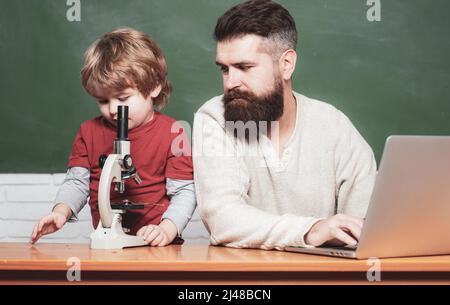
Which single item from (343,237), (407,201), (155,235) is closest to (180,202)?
(155,235)

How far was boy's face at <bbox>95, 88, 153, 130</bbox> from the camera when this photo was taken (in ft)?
7.63

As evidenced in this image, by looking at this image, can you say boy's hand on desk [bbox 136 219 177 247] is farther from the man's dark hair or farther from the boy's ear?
the man's dark hair

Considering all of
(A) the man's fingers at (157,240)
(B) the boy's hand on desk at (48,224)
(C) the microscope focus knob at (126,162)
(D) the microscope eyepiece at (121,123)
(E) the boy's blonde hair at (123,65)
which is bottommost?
(A) the man's fingers at (157,240)

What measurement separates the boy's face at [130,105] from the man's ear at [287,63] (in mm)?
497

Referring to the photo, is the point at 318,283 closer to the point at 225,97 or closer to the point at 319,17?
the point at 225,97

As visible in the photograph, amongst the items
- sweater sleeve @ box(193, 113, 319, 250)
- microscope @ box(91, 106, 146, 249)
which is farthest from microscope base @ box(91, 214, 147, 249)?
sweater sleeve @ box(193, 113, 319, 250)

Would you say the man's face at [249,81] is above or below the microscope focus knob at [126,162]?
above

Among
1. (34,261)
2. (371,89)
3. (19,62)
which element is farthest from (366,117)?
(34,261)

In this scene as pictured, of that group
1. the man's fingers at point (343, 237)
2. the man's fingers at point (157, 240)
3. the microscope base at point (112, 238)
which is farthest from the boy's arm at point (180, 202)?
the man's fingers at point (343, 237)

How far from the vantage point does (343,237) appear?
5.46 ft

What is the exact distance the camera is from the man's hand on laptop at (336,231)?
5.45 feet

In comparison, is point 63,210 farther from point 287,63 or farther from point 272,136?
point 287,63

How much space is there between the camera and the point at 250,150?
91.3 inches

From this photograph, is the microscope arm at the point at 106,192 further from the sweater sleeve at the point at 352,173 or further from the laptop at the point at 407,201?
the sweater sleeve at the point at 352,173
